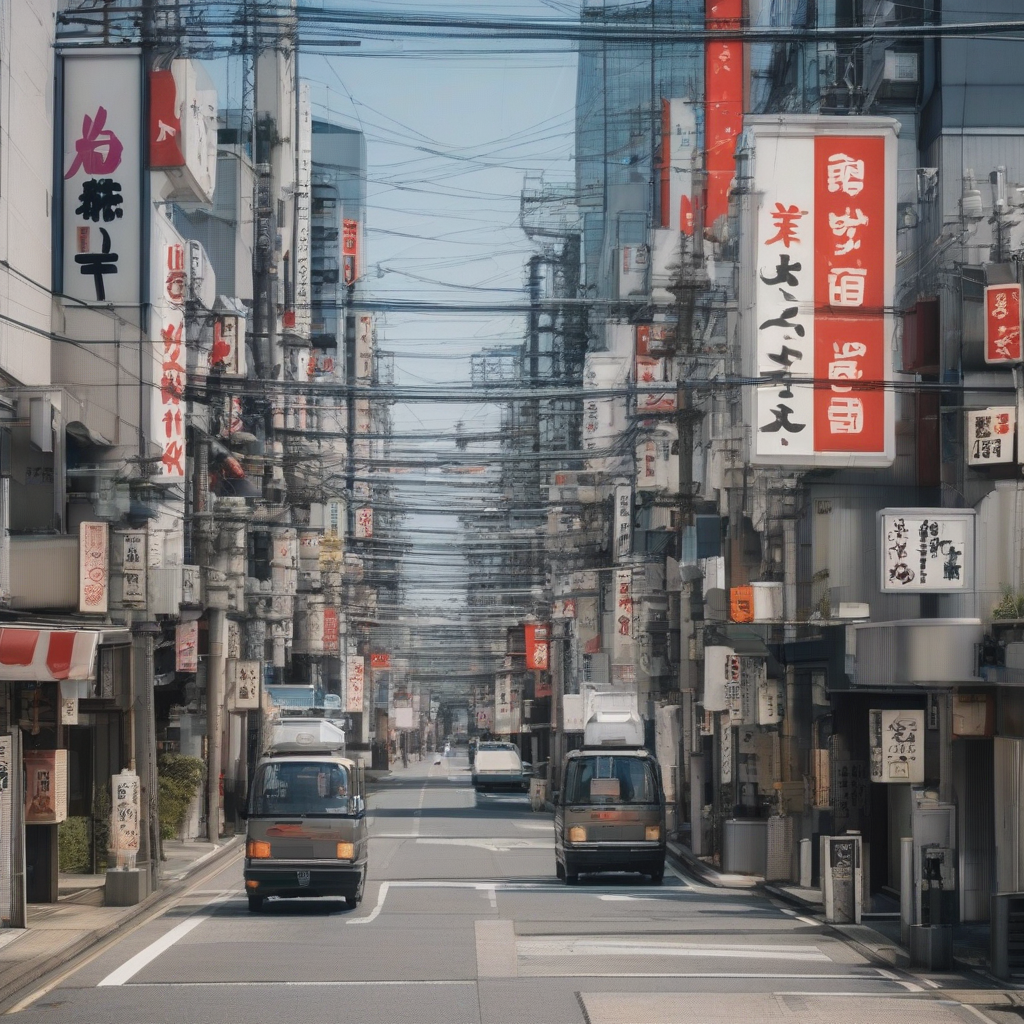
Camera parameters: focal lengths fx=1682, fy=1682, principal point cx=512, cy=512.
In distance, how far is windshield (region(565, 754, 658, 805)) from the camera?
3222 centimetres

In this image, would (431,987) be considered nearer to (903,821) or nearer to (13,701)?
(13,701)

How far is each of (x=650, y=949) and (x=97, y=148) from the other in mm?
20089

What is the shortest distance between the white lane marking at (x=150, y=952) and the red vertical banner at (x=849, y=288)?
11.5 m

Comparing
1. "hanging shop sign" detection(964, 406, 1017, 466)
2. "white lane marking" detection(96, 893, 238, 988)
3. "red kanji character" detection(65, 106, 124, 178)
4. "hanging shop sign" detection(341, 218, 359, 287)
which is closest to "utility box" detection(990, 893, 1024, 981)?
"hanging shop sign" detection(964, 406, 1017, 466)

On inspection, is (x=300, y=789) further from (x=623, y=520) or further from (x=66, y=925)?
(x=623, y=520)

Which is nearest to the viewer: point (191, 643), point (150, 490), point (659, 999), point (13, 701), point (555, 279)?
point (659, 999)

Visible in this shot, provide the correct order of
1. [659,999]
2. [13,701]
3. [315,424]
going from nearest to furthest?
1. [659,999]
2. [13,701]
3. [315,424]

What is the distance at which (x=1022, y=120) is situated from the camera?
95.5 feet

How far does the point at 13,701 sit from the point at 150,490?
1079 centimetres

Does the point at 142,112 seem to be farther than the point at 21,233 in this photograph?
Yes

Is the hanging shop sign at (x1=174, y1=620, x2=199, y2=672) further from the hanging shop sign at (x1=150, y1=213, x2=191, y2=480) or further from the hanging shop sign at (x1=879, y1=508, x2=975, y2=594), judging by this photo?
the hanging shop sign at (x1=879, y1=508, x2=975, y2=594)

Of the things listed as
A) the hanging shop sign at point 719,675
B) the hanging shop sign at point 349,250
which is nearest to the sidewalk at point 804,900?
the hanging shop sign at point 719,675

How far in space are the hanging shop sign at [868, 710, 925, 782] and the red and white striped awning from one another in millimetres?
11135

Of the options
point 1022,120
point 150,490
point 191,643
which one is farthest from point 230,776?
point 1022,120
